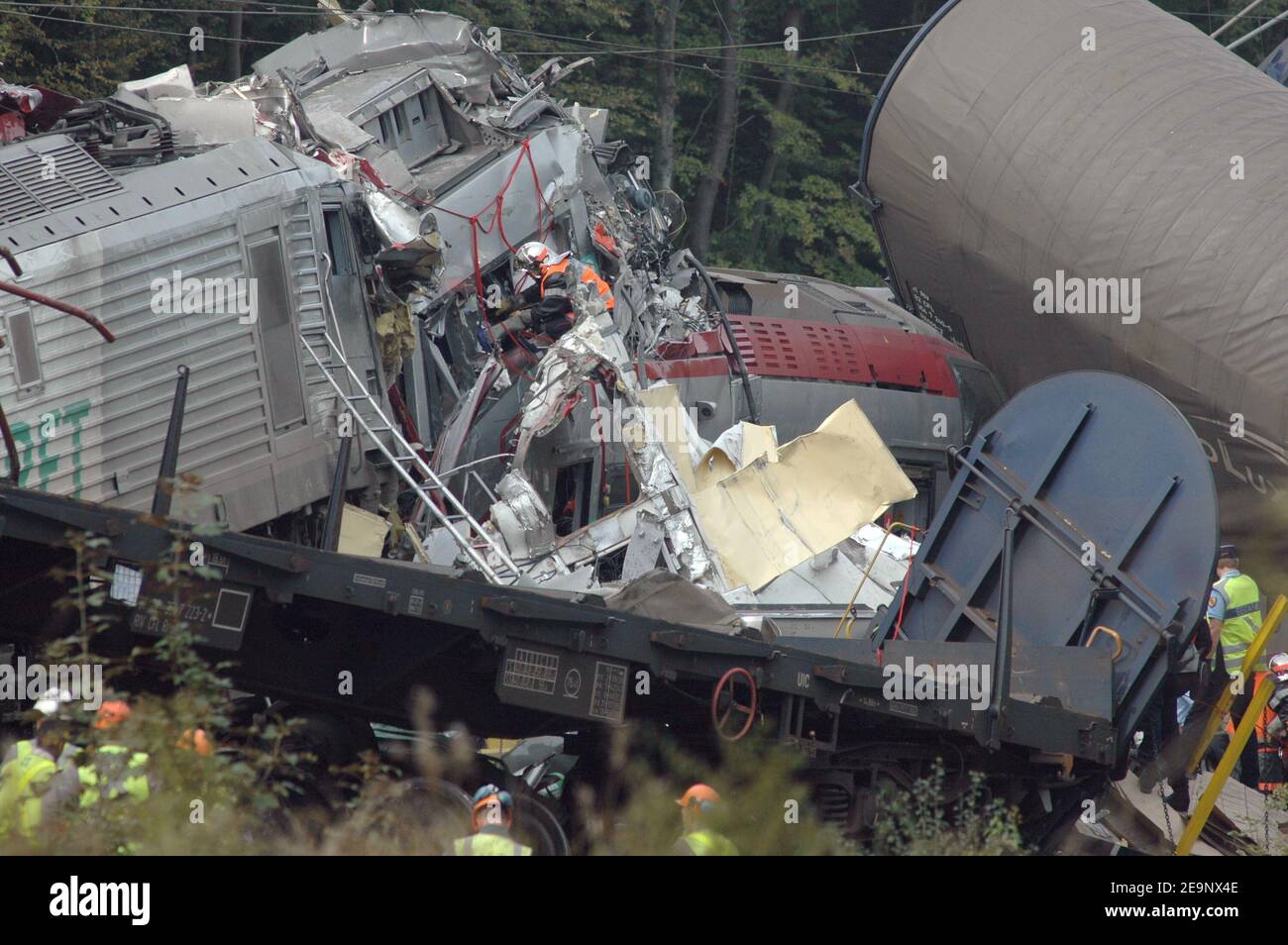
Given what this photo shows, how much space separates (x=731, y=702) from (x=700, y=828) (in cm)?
111

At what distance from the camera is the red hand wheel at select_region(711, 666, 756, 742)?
675 cm

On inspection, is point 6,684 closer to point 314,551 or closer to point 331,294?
point 314,551

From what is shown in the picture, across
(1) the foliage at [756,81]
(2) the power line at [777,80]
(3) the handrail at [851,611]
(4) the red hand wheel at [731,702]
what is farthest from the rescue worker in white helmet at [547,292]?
(2) the power line at [777,80]

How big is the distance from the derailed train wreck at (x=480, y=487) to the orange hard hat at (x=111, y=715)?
636mm

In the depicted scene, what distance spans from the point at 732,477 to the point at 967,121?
4908mm

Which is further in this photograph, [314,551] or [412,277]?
[412,277]

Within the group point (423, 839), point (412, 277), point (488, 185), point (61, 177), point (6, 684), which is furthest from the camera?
point (488, 185)

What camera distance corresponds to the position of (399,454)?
8.47 meters

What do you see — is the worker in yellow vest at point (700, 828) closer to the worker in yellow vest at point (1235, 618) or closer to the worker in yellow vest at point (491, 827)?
the worker in yellow vest at point (491, 827)

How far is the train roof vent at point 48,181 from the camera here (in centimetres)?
730

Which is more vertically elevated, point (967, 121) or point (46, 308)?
point (967, 121)

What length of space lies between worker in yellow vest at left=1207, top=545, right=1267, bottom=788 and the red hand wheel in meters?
3.78

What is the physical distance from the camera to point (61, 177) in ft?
24.8
